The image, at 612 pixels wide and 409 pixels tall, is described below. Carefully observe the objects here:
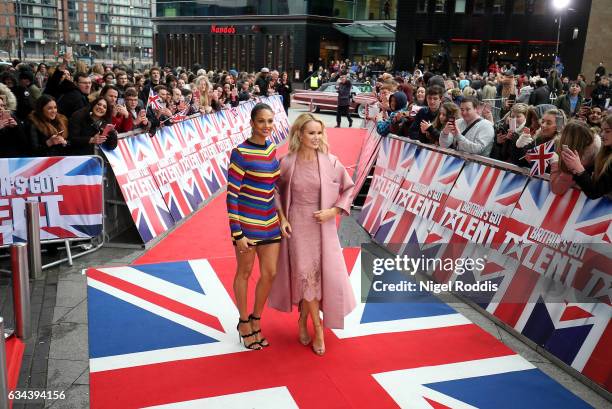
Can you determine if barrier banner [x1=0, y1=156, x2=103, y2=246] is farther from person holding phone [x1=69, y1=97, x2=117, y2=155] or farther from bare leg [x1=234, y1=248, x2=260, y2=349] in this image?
bare leg [x1=234, y1=248, x2=260, y2=349]

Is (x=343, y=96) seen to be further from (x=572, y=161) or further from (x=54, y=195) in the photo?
(x=572, y=161)

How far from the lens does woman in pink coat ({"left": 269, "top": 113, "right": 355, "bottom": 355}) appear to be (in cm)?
462

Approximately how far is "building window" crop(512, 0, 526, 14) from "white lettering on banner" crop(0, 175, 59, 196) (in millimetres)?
36321

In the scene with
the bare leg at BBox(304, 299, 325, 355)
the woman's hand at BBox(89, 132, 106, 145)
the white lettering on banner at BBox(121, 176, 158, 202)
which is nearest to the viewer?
the bare leg at BBox(304, 299, 325, 355)

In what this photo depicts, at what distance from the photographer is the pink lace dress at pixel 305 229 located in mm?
4633

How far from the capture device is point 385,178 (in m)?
8.30

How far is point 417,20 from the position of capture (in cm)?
3947

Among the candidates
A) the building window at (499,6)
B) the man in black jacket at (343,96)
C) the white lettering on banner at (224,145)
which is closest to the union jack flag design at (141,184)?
the white lettering on banner at (224,145)

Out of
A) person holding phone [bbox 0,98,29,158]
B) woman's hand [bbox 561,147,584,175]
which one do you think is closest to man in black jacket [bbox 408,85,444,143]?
woman's hand [bbox 561,147,584,175]

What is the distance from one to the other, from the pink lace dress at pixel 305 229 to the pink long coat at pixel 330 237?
42mm

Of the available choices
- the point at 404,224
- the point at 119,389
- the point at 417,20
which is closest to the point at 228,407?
Result: the point at 119,389

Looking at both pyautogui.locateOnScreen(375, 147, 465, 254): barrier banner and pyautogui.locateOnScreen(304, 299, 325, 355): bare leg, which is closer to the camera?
pyautogui.locateOnScreen(304, 299, 325, 355): bare leg

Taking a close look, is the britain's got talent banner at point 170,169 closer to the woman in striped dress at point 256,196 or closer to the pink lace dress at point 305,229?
the woman in striped dress at point 256,196

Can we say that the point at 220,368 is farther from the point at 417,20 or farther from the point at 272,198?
the point at 417,20
